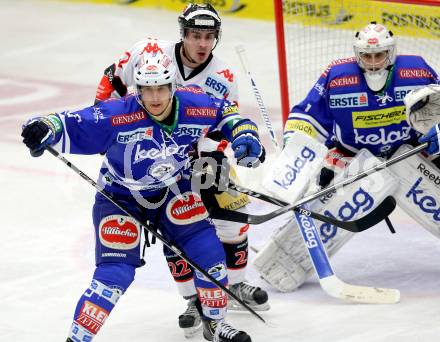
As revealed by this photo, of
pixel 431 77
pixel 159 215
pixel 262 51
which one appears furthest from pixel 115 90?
pixel 262 51

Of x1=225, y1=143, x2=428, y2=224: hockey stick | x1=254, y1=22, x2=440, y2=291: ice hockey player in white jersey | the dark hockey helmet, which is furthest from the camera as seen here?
x1=254, y1=22, x2=440, y2=291: ice hockey player in white jersey

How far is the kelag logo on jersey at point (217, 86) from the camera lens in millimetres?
5680

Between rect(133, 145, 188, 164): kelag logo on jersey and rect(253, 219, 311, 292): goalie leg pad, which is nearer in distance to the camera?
rect(133, 145, 188, 164): kelag logo on jersey

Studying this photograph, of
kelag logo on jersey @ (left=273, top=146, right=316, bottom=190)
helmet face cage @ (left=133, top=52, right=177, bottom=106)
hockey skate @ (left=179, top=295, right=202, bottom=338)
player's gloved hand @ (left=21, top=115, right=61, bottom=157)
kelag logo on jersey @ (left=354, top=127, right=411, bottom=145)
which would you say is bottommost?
hockey skate @ (left=179, top=295, right=202, bottom=338)

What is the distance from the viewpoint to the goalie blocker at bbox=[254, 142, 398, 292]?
19.0 ft

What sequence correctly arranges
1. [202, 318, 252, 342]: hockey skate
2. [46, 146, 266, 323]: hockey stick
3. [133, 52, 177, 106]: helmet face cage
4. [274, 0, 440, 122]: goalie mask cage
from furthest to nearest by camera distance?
[274, 0, 440, 122]: goalie mask cage
[202, 318, 252, 342]: hockey skate
[46, 146, 266, 323]: hockey stick
[133, 52, 177, 106]: helmet face cage

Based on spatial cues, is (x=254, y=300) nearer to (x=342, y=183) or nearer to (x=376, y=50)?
(x=342, y=183)

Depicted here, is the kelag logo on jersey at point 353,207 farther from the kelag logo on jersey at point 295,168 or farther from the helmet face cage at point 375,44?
the helmet face cage at point 375,44

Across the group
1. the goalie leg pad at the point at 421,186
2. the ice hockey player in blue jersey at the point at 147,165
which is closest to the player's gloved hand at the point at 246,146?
the ice hockey player in blue jersey at the point at 147,165

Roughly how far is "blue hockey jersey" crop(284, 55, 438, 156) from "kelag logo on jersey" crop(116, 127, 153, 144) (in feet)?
→ 3.83

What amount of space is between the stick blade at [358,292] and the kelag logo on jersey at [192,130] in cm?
106

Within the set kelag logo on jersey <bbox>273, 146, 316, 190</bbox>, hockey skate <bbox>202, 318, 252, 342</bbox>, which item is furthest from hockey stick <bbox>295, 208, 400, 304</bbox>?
hockey skate <bbox>202, 318, 252, 342</bbox>

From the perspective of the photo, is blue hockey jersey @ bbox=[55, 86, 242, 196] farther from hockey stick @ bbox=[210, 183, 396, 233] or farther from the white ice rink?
the white ice rink

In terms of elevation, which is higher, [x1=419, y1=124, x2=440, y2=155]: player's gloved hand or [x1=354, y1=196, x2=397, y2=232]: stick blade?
[x1=419, y1=124, x2=440, y2=155]: player's gloved hand
